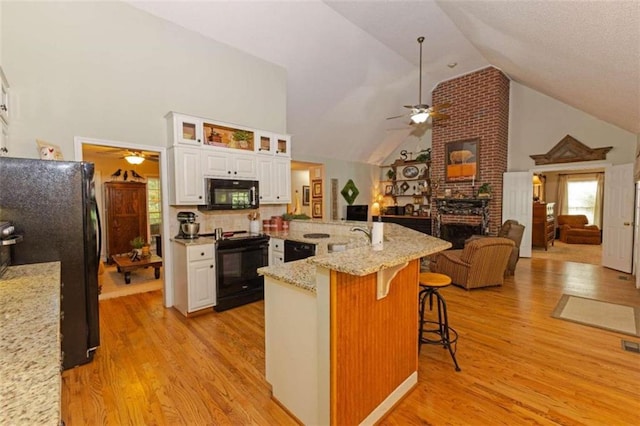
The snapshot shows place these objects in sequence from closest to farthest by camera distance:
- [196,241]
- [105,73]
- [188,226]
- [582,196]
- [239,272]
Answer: [105,73]
[196,241]
[188,226]
[239,272]
[582,196]

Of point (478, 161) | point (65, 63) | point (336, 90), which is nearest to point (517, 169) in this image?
point (478, 161)

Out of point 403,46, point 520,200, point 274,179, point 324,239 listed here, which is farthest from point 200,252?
point 520,200

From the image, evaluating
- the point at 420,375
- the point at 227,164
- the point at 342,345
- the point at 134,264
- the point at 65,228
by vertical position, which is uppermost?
the point at 227,164

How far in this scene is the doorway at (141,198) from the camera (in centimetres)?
471

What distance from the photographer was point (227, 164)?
412cm

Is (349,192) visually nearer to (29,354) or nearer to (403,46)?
(403,46)

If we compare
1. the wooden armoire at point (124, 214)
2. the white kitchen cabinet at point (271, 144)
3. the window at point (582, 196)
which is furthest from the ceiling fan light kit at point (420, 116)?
the window at point (582, 196)

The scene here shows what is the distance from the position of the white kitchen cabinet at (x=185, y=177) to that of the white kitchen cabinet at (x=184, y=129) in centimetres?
10

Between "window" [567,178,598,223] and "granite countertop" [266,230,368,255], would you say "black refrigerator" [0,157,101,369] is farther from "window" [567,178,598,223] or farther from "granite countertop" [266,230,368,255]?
"window" [567,178,598,223]

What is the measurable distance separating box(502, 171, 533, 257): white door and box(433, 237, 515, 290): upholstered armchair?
9.13ft

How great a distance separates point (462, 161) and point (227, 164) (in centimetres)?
569

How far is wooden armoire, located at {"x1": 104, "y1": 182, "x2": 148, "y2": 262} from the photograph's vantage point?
266 inches

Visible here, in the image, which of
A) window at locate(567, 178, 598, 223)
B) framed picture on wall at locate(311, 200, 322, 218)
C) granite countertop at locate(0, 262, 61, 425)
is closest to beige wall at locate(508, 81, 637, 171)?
window at locate(567, 178, 598, 223)

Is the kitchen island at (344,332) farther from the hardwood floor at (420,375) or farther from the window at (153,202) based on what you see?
the window at (153,202)
